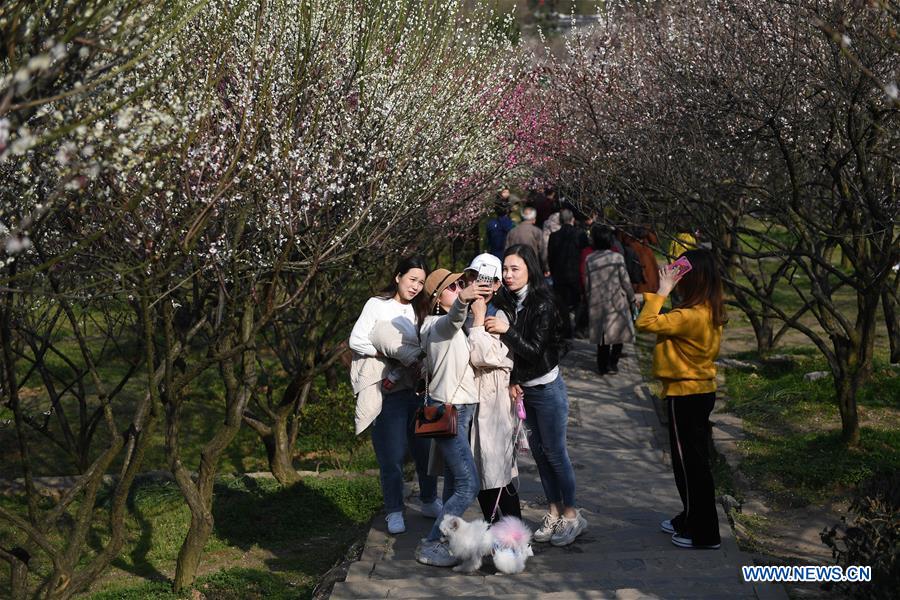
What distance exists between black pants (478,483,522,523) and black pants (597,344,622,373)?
6532 millimetres

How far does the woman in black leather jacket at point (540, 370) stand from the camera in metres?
6.40

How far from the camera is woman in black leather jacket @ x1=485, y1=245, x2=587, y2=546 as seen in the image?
640 centimetres

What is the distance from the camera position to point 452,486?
643 cm

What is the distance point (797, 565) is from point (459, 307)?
2.45 m

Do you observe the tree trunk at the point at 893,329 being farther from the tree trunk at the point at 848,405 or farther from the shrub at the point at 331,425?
the shrub at the point at 331,425

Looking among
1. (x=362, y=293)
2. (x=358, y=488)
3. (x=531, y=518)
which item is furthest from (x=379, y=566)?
(x=362, y=293)

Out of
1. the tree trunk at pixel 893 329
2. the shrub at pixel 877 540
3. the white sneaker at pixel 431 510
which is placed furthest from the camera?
the tree trunk at pixel 893 329

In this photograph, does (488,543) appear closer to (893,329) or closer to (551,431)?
(551,431)

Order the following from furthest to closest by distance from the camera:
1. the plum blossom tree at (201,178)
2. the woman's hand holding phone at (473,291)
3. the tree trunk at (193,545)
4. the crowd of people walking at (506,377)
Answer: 1. the tree trunk at (193,545)
2. the crowd of people walking at (506,377)
3. the woman's hand holding phone at (473,291)
4. the plum blossom tree at (201,178)

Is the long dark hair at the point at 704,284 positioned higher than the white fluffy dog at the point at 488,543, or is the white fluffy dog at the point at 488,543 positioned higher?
the long dark hair at the point at 704,284

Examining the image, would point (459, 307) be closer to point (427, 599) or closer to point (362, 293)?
point (427, 599)

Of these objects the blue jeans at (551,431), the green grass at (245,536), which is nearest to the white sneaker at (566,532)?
the blue jeans at (551,431)

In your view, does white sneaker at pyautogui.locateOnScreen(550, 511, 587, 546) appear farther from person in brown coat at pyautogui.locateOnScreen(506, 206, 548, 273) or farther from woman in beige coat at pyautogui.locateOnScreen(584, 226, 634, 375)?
person in brown coat at pyautogui.locateOnScreen(506, 206, 548, 273)

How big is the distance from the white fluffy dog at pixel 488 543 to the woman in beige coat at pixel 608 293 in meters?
6.48
